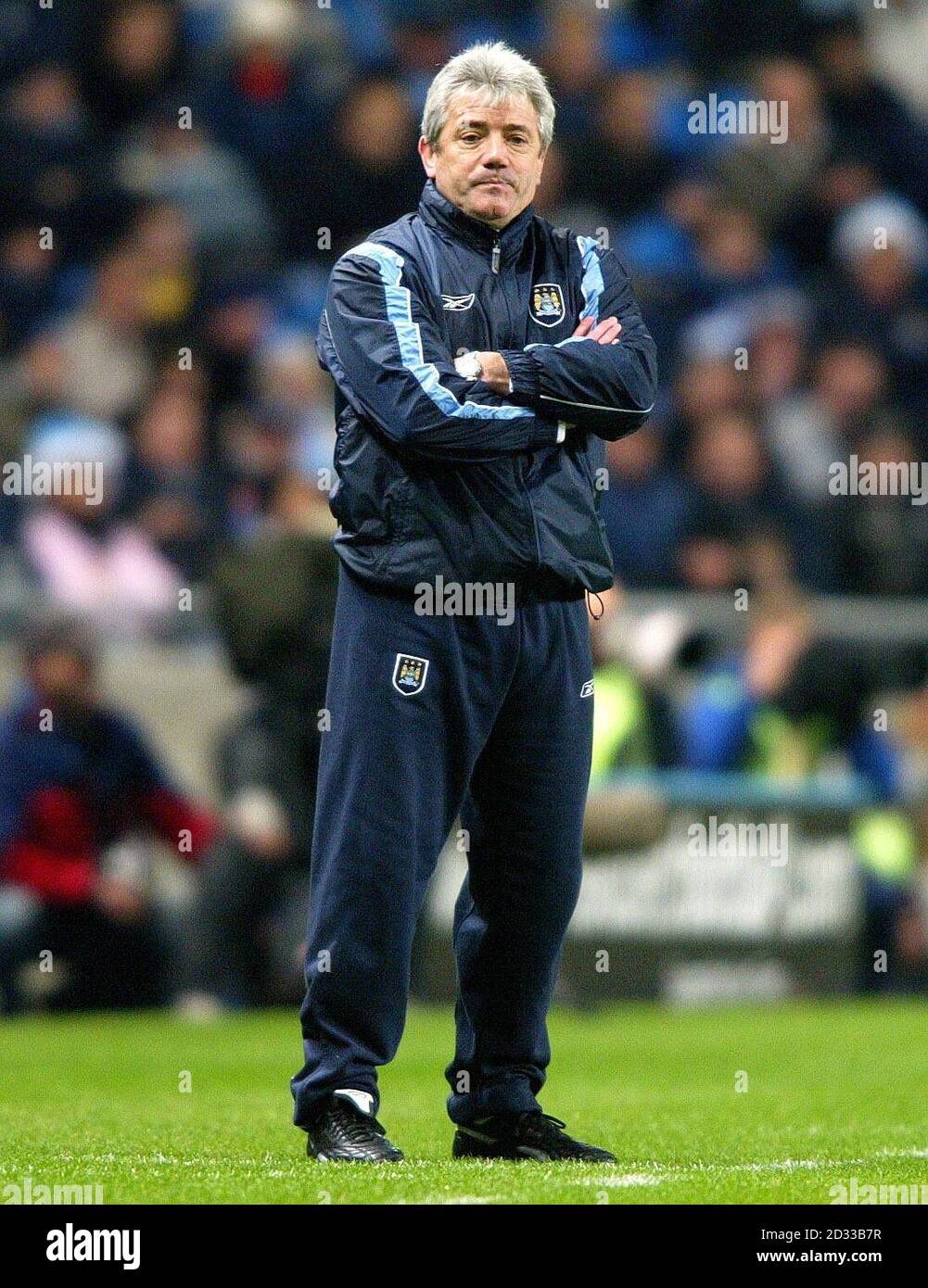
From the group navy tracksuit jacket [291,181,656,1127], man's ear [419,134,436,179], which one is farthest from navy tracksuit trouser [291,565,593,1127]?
man's ear [419,134,436,179]

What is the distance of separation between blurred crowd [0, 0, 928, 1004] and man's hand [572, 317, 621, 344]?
4711mm

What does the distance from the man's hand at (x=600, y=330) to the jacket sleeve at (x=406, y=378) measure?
223mm

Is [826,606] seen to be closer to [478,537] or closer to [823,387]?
[823,387]

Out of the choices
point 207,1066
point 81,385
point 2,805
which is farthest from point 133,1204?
A: point 81,385

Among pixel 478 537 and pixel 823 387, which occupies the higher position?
pixel 823 387

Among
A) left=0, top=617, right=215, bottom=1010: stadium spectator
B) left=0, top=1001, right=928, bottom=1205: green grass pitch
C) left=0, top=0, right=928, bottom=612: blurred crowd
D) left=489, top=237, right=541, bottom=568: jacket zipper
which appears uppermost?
left=0, top=0, right=928, bottom=612: blurred crowd

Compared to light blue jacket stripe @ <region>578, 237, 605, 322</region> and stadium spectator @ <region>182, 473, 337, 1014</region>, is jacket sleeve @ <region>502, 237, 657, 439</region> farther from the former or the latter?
stadium spectator @ <region>182, 473, 337, 1014</region>

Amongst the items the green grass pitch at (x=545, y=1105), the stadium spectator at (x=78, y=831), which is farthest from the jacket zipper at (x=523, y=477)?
the stadium spectator at (x=78, y=831)

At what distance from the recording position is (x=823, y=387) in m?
13.7

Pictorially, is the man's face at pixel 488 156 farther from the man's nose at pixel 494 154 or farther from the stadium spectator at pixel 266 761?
the stadium spectator at pixel 266 761

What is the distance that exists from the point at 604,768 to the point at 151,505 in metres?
2.65

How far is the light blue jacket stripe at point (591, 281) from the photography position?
17.0 ft

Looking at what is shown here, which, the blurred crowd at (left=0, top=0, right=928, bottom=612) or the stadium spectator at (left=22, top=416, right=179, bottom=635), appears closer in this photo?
the stadium spectator at (left=22, top=416, right=179, bottom=635)

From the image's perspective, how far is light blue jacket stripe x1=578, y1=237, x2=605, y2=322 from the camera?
5184 mm
